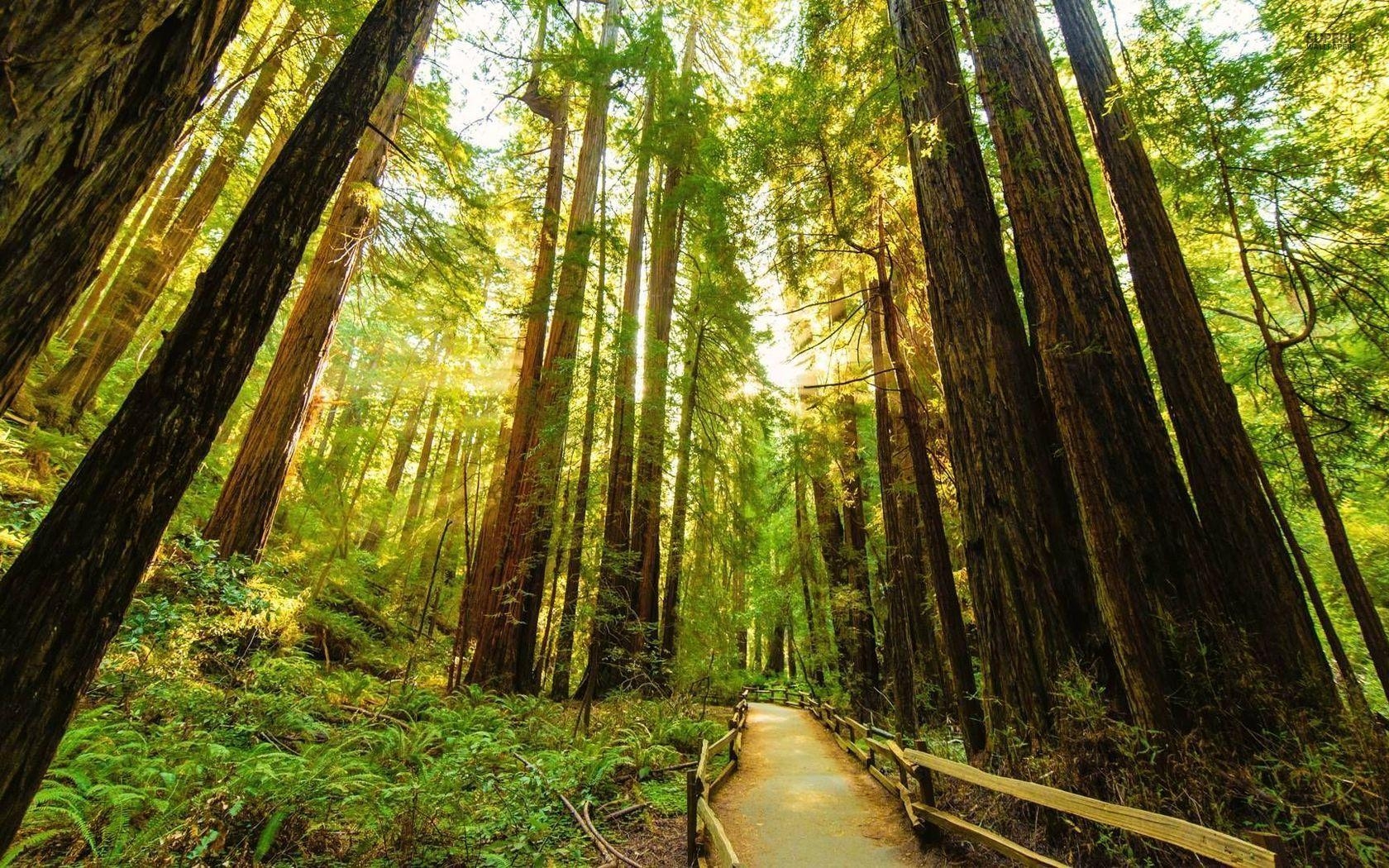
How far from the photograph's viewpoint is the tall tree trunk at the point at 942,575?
19.9ft

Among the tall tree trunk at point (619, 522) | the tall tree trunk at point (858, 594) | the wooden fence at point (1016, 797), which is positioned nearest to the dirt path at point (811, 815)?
the wooden fence at point (1016, 797)

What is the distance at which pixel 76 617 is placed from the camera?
1.75m

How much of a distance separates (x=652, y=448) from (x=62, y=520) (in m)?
8.63

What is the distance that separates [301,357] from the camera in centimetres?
650

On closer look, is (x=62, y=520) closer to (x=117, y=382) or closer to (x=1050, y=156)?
(x=1050, y=156)

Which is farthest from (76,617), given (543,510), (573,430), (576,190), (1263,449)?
(576,190)

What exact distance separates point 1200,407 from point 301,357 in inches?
384

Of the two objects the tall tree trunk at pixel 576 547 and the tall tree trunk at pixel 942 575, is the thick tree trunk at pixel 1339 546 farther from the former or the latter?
the tall tree trunk at pixel 576 547

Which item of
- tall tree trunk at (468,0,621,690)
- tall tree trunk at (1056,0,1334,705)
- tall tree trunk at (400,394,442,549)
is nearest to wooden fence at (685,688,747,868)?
tall tree trunk at (468,0,621,690)

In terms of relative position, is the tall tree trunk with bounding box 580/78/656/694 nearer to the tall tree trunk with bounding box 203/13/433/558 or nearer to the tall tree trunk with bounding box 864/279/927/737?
the tall tree trunk with bounding box 203/13/433/558

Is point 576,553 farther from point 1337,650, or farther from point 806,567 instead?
point 806,567

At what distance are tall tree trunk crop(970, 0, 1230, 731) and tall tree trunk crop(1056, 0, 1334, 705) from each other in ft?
1.11

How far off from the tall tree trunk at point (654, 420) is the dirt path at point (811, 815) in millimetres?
2954

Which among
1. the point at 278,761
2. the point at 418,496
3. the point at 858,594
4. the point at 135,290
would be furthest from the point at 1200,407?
the point at 418,496
